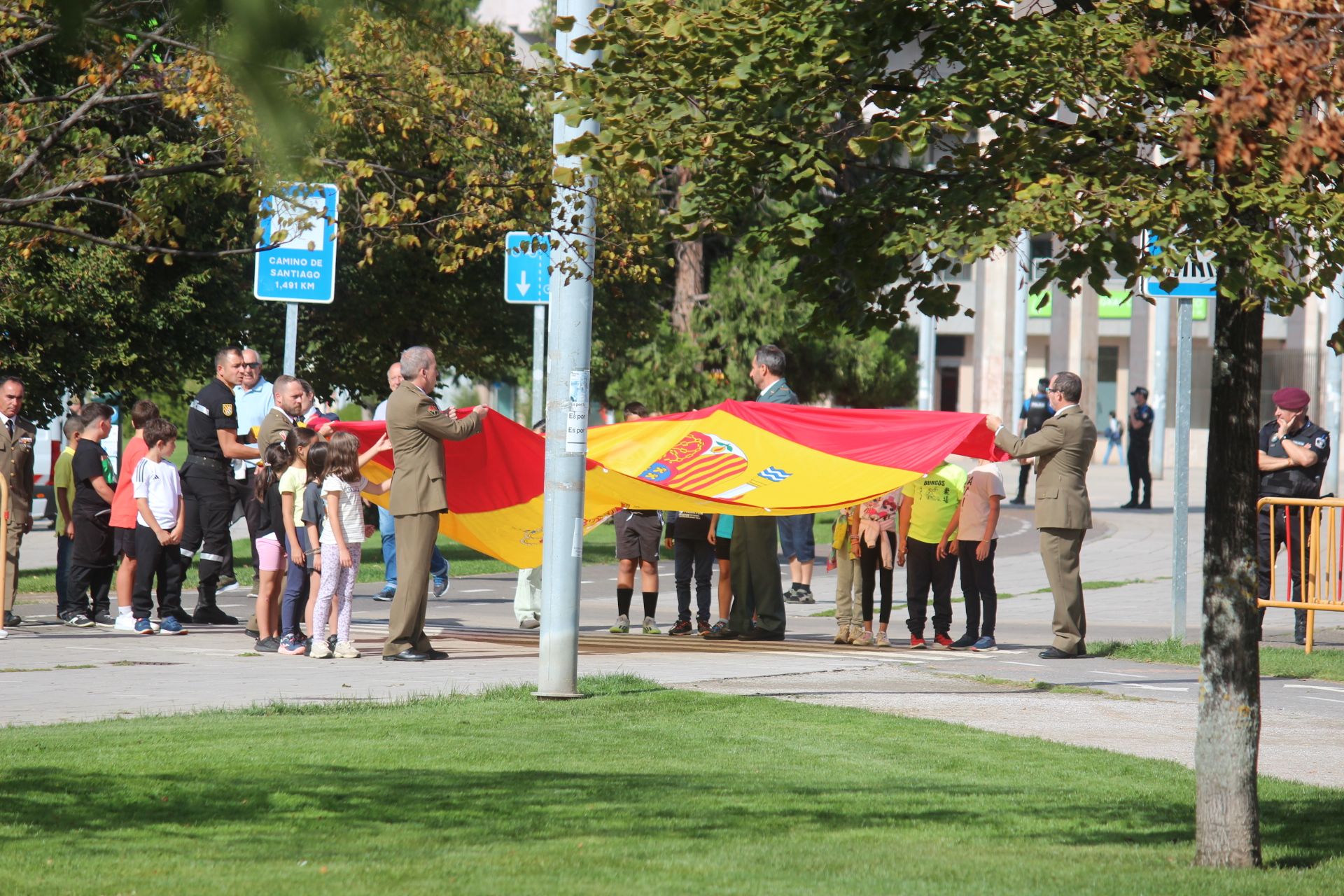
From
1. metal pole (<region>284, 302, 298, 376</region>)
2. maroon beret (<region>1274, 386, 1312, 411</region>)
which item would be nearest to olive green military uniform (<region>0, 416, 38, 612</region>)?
metal pole (<region>284, 302, 298, 376</region>)

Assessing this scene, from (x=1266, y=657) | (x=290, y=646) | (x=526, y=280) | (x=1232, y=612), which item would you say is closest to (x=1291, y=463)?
(x=1266, y=657)

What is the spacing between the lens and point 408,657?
11.9 m

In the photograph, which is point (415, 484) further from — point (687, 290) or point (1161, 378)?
point (1161, 378)

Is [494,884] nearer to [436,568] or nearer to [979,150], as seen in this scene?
[979,150]

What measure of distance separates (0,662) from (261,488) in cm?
243

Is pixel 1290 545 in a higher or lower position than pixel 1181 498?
lower

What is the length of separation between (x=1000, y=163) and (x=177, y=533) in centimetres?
916

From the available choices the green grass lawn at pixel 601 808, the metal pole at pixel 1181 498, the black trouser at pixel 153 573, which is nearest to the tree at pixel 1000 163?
the green grass lawn at pixel 601 808

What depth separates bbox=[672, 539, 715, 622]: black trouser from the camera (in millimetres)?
14328

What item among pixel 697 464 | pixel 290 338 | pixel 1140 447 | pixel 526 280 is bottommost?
pixel 697 464

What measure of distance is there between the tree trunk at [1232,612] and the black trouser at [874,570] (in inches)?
288

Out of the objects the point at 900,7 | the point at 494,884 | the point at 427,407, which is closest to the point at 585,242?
the point at 427,407

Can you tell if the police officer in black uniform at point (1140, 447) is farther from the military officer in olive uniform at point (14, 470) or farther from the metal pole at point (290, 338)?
the military officer in olive uniform at point (14, 470)

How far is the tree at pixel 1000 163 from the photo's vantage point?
5.50 metres
